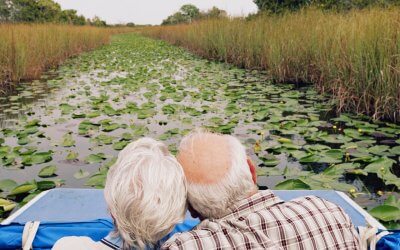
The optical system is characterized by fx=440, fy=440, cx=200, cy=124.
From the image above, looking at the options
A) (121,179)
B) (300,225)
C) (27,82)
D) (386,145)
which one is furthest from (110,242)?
(27,82)

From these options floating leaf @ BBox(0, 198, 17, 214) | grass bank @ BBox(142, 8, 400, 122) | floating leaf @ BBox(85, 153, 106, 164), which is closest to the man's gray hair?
floating leaf @ BBox(0, 198, 17, 214)

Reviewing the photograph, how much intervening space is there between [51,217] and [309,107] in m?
3.77

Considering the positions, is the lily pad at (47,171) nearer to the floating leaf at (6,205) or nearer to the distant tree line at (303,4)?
the floating leaf at (6,205)

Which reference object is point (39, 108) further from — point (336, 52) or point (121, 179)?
point (121, 179)

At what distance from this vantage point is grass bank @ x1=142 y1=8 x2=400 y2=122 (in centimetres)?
439

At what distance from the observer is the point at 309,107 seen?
5312mm

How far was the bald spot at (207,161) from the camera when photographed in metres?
1.17

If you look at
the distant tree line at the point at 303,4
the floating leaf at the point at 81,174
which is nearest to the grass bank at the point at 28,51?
the floating leaf at the point at 81,174

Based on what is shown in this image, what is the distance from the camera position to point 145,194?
110 centimetres

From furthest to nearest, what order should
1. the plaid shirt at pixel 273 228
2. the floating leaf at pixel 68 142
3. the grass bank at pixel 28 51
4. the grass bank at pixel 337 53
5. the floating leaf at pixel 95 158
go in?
the grass bank at pixel 28 51
the grass bank at pixel 337 53
the floating leaf at pixel 68 142
the floating leaf at pixel 95 158
the plaid shirt at pixel 273 228

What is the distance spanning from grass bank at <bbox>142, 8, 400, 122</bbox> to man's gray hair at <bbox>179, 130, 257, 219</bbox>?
11.4ft

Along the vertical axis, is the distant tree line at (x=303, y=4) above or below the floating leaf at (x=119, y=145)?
above

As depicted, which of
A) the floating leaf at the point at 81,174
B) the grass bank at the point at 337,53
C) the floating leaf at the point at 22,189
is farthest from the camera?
the grass bank at the point at 337,53

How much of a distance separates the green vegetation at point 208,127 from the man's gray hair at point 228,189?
4.97ft
